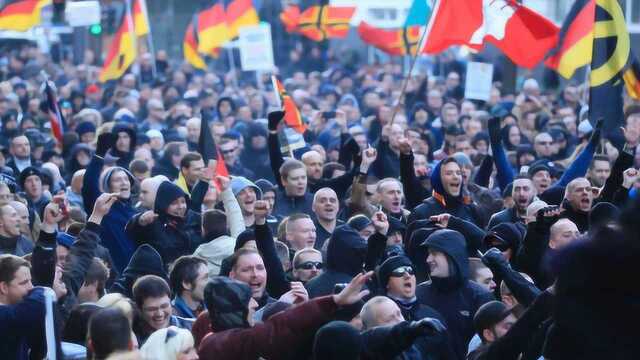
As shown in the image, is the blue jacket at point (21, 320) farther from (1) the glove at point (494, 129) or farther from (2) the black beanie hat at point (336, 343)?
(1) the glove at point (494, 129)

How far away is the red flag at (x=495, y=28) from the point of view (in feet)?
46.3

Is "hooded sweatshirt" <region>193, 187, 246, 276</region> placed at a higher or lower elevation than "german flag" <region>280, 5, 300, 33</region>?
higher

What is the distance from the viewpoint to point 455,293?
819cm

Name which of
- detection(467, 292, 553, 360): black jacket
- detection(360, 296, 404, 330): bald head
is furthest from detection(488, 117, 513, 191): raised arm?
detection(467, 292, 553, 360): black jacket

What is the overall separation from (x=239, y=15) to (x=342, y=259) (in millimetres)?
13717

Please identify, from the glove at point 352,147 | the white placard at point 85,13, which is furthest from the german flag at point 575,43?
the white placard at point 85,13

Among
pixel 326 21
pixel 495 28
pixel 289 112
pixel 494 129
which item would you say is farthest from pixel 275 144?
pixel 326 21

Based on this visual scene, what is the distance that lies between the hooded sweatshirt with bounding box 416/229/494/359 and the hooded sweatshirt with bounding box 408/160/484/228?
7.98 ft

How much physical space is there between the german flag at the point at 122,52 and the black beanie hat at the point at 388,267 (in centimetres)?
1340

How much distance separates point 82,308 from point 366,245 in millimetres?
2106

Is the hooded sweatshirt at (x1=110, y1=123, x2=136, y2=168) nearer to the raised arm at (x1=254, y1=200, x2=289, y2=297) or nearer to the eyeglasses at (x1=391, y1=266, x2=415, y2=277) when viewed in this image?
the raised arm at (x1=254, y1=200, x2=289, y2=297)

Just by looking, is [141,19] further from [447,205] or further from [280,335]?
[280,335]

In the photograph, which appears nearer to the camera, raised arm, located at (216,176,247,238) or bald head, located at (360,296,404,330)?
bald head, located at (360,296,404,330)

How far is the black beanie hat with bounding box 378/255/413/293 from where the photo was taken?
7.89 meters
